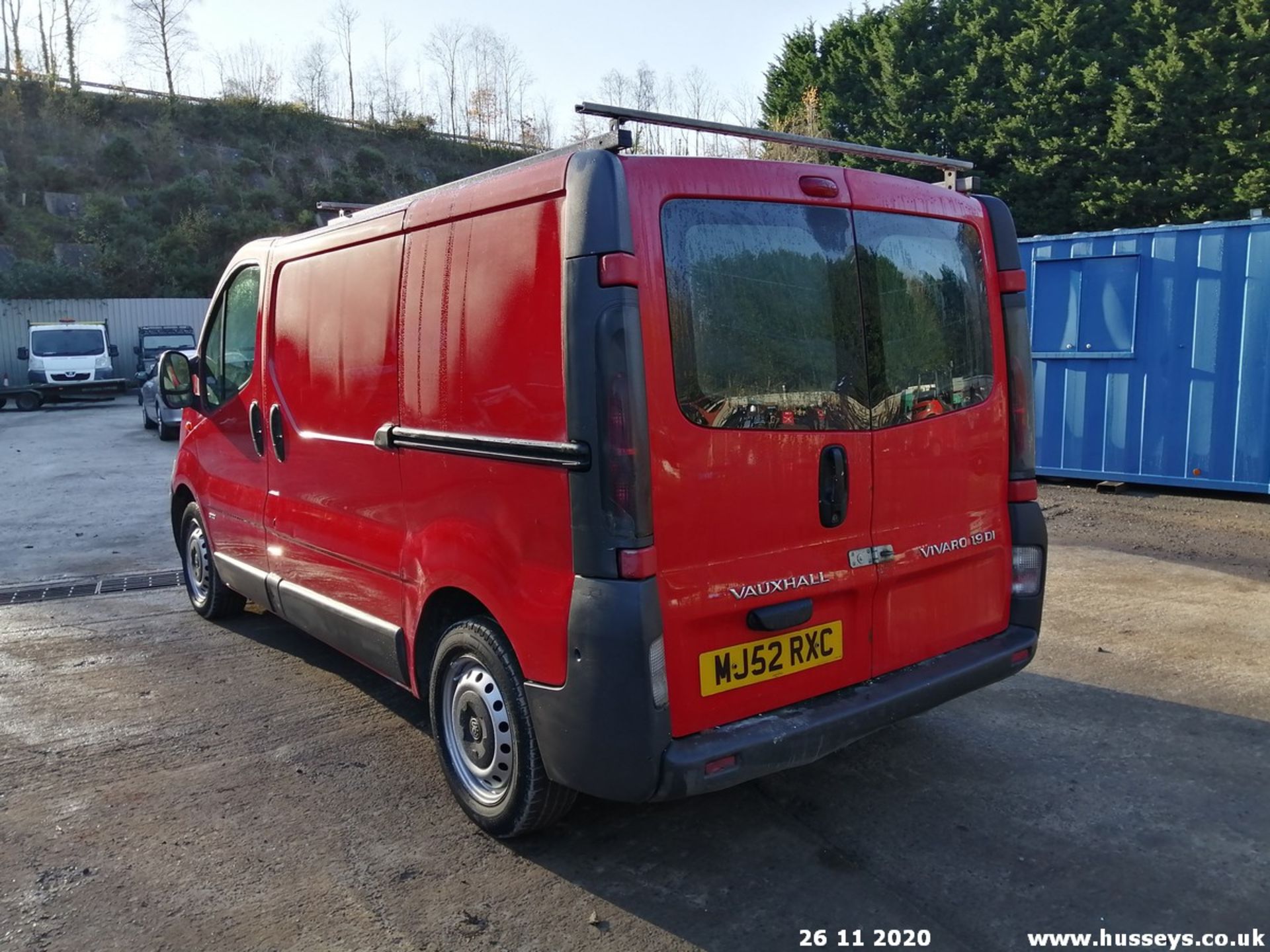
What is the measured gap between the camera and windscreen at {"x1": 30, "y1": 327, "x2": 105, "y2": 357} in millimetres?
26312

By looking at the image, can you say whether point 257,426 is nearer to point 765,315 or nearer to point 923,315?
point 765,315

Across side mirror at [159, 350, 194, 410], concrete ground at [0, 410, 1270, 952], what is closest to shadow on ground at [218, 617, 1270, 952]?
concrete ground at [0, 410, 1270, 952]

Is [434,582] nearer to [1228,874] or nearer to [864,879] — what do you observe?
[864,879]

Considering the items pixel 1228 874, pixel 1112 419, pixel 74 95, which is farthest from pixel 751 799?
pixel 74 95

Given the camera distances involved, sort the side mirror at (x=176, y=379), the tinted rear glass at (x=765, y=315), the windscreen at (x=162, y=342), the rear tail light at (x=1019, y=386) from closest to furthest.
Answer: the tinted rear glass at (x=765, y=315) → the rear tail light at (x=1019, y=386) → the side mirror at (x=176, y=379) → the windscreen at (x=162, y=342)

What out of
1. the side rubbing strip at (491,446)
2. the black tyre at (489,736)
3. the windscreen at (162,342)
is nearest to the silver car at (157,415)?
the windscreen at (162,342)

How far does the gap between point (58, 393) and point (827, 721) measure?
28179 mm

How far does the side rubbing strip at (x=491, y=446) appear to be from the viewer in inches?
118

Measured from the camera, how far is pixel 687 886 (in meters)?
3.28

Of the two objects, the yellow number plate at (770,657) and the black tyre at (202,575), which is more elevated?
the yellow number plate at (770,657)

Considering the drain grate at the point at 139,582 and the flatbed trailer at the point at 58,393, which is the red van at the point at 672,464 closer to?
the drain grate at the point at 139,582

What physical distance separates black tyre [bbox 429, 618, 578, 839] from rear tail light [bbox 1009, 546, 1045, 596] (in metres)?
2.04

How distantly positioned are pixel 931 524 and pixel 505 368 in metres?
1.72

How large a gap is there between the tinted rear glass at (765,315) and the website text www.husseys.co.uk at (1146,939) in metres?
1.71
